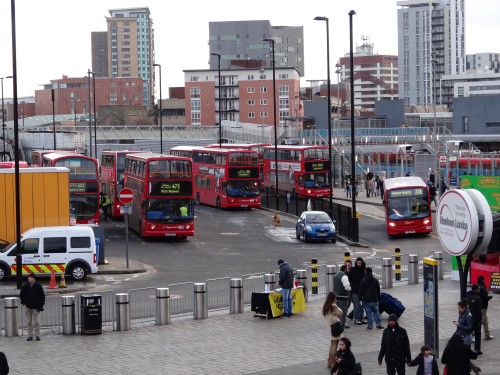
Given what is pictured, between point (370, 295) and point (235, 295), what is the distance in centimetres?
451

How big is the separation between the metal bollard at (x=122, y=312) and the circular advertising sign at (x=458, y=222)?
840 centimetres

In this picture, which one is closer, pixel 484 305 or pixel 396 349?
pixel 396 349

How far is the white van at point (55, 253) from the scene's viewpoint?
3341 centimetres

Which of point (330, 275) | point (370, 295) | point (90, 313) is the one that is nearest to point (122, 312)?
point (90, 313)

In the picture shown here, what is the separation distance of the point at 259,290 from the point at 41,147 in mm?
77033

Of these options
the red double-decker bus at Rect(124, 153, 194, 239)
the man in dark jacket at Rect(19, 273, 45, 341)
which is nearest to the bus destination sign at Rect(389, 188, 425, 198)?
the red double-decker bus at Rect(124, 153, 194, 239)

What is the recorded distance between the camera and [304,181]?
66.0 metres

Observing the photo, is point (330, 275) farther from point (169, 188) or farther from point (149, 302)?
point (169, 188)

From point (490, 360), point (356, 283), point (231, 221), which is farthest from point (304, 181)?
point (490, 360)

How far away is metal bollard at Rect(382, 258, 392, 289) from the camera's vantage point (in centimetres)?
2969

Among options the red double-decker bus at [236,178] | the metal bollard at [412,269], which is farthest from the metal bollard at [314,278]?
the red double-decker bus at [236,178]

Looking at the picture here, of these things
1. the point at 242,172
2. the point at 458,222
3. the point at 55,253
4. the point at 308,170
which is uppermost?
the point at 458,222

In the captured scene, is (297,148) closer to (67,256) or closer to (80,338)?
(67,256)

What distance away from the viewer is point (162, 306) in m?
24.7
